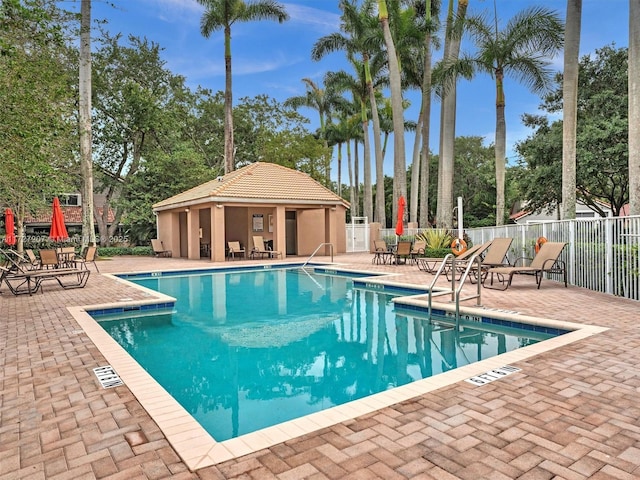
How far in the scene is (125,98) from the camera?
28.5 m

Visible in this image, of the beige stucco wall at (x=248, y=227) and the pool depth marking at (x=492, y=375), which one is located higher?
the beige stucco wall at (x=248, y=227)

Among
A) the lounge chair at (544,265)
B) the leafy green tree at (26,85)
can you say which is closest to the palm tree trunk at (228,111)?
the leafy green tree at (26,85)

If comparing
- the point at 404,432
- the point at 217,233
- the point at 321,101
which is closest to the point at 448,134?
the point at 217,233

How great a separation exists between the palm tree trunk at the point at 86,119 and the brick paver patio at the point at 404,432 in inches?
773

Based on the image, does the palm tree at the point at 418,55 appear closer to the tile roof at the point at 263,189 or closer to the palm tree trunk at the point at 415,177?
the palm tree trunk at the point at 415,177

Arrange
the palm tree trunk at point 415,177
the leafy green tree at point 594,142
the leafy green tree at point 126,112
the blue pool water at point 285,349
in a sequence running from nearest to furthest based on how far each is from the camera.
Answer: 1. the blue pool water at point 285,349
2. the leafy green tree at point 594,142
3. the leafy green tree at point 126,112
4. the palm tree trunk at point 415,177

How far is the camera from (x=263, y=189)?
21.5 metres

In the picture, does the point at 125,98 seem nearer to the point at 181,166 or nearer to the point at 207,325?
the point at 181,166

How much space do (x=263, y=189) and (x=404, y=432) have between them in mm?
19028

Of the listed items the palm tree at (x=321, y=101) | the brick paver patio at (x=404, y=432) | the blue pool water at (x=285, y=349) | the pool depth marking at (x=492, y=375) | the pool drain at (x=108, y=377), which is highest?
the palm tree at (x=321, y=101)

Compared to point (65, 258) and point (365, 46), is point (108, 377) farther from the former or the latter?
point (365, 46)

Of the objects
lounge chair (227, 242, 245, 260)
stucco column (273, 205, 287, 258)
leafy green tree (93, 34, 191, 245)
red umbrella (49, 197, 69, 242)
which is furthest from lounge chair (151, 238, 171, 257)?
red umbrella (49, 197, 69, 242)

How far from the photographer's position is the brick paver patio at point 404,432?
8.58 feet

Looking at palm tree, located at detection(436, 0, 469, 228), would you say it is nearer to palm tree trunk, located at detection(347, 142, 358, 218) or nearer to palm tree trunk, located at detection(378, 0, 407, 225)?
palm tree trunk, located at detection(378, 0, 407, 225)
